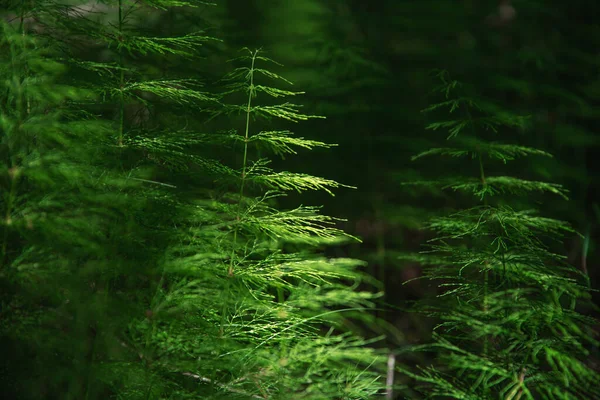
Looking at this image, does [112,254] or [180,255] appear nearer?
[112,254]

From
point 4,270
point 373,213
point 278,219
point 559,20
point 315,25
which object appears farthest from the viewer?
point 315,25

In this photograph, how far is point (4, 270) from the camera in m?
1.20

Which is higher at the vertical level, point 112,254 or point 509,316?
point 112,254

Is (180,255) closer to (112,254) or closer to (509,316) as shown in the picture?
(112,254)

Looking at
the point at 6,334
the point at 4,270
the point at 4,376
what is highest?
the point at 4,270

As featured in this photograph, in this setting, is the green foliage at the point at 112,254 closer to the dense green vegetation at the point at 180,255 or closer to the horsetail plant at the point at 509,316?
the dense green vegetation at the point at 180,255

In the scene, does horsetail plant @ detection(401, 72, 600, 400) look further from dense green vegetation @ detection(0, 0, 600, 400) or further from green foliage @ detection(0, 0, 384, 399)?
green foliage @ detection(0, 0, 384, 399)

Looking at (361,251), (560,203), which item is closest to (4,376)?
(361,251)

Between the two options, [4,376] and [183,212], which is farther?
[183,212]

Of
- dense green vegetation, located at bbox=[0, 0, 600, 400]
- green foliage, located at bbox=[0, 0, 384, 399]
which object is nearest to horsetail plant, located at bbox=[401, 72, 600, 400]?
dense green vegetation, located at bbox=[0, 0, 600, 400]

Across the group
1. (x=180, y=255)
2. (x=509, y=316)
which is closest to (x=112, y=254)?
(x=180, y=255)

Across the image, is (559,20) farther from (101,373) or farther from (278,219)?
(101,373)

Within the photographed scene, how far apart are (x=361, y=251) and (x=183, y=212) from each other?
61.1 inches

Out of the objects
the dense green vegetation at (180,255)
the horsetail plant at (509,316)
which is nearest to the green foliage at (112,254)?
the dense green vegetation at (180,255)
